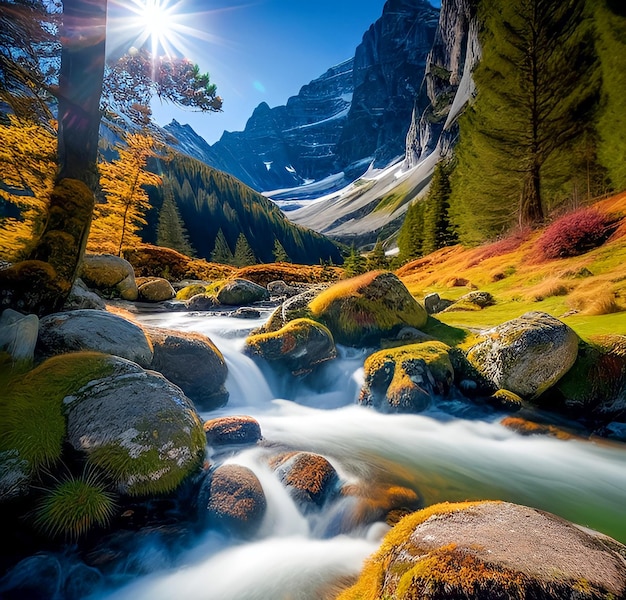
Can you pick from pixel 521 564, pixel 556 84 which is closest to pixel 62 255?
pixel 521 564

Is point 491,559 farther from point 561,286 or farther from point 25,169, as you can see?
point 561,286

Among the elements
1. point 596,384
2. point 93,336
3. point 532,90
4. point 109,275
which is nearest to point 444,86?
point 532,90

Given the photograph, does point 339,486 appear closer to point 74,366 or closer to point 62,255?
point 74,366

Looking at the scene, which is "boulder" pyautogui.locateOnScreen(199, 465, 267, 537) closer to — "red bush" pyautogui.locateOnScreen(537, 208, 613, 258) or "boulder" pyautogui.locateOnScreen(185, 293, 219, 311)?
"boulder" pyautogui.locateOnScreen(185, 293, 219, 311)

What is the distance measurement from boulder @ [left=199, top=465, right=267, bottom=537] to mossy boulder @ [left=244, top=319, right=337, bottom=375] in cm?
488

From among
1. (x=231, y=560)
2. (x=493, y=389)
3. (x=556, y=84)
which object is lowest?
(x=231, y=560)

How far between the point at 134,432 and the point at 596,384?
9.33m

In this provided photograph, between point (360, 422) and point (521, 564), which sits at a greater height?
point (521, 564)

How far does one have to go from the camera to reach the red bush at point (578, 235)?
612 inches

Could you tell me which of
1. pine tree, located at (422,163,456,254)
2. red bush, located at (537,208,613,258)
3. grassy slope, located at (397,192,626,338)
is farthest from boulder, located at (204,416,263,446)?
pine tree, located at (422,163,456,254)

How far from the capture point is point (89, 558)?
11.9 feet

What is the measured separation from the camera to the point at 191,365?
7.70 meters

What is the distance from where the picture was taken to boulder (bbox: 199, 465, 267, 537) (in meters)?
4.33

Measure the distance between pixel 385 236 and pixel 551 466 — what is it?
5549 inches
